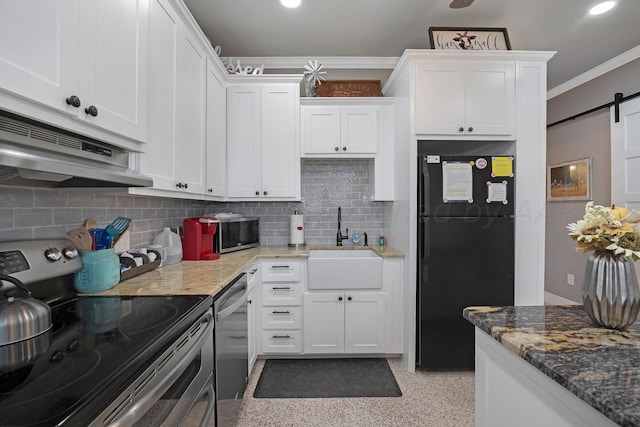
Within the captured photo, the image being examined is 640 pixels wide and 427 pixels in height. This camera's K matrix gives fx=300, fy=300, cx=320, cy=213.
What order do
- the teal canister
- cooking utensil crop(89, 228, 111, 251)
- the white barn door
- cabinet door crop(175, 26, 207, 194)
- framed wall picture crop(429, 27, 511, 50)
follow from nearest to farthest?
the teal canister < cooking utensil crop(89, 228, 111, 251) < cabinet door crop(175, 26, 207, 194) < framed wall picture crop(429, 27, 511, 50) < the white barn door

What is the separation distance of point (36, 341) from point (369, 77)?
323cm

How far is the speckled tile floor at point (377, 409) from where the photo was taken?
183cm

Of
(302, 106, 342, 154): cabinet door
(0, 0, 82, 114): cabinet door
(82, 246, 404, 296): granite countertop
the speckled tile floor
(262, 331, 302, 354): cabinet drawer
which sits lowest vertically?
the speckled tile floor

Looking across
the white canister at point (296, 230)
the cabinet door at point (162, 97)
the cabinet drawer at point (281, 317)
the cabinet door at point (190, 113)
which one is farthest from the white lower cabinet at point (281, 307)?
the cabinet door at point (162, 97)

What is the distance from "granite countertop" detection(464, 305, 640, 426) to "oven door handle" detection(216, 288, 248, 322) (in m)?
1.12

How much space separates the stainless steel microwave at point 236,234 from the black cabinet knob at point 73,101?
59.6 inches

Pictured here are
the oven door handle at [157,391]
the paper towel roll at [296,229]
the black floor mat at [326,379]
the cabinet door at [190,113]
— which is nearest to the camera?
the oven door handle at [157,391]

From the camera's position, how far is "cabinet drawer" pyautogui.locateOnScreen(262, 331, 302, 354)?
8.20 feet

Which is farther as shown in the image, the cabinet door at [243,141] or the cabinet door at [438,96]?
the cabinet door at [243,141]

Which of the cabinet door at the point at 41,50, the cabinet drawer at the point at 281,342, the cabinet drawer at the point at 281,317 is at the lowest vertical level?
the cabinet drawer at the point at 281,342

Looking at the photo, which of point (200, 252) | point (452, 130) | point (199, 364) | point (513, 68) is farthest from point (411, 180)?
point (199, 364)

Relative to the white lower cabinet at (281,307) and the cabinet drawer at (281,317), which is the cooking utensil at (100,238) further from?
the cabinet drawer at (281,317)

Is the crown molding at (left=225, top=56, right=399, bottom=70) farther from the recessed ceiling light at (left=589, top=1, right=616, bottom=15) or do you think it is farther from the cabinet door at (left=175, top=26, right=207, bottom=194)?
the recessed ceiling light at (left=589, top=1, right=616, bottom=15)

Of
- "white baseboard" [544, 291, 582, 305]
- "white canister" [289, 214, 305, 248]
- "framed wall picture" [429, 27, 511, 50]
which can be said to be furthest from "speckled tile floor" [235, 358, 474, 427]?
"framed wall picture" [429, 27, 511, 50]
